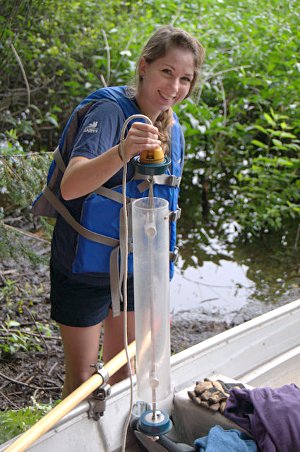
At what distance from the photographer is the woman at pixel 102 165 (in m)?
1.80

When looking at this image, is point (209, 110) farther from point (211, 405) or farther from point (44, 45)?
point (211, 405)

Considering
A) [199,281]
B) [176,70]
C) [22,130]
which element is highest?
[176,70]

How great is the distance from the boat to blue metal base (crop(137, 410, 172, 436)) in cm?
19

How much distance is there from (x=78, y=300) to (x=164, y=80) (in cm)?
69

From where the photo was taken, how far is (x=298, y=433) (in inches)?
71.9

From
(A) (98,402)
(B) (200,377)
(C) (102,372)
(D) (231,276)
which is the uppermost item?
(C) (102,372)

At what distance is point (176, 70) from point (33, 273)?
2.52 m

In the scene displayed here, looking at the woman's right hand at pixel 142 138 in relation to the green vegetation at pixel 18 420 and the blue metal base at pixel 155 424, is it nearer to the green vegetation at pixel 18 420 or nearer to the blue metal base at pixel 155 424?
the blue metal base at pixel 155 424

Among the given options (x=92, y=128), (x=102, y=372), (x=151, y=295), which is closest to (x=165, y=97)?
(x=92, y=128)

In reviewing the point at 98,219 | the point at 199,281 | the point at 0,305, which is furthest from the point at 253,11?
the point at 98,219

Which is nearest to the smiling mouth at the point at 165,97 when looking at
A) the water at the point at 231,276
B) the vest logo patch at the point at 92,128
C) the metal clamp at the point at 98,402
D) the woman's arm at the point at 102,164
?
the vest logo patch at the point at 92,128

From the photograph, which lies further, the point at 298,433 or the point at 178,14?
the point at 178,14

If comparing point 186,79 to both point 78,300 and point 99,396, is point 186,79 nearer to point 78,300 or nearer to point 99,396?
point 78,300

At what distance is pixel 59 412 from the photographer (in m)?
1.75
